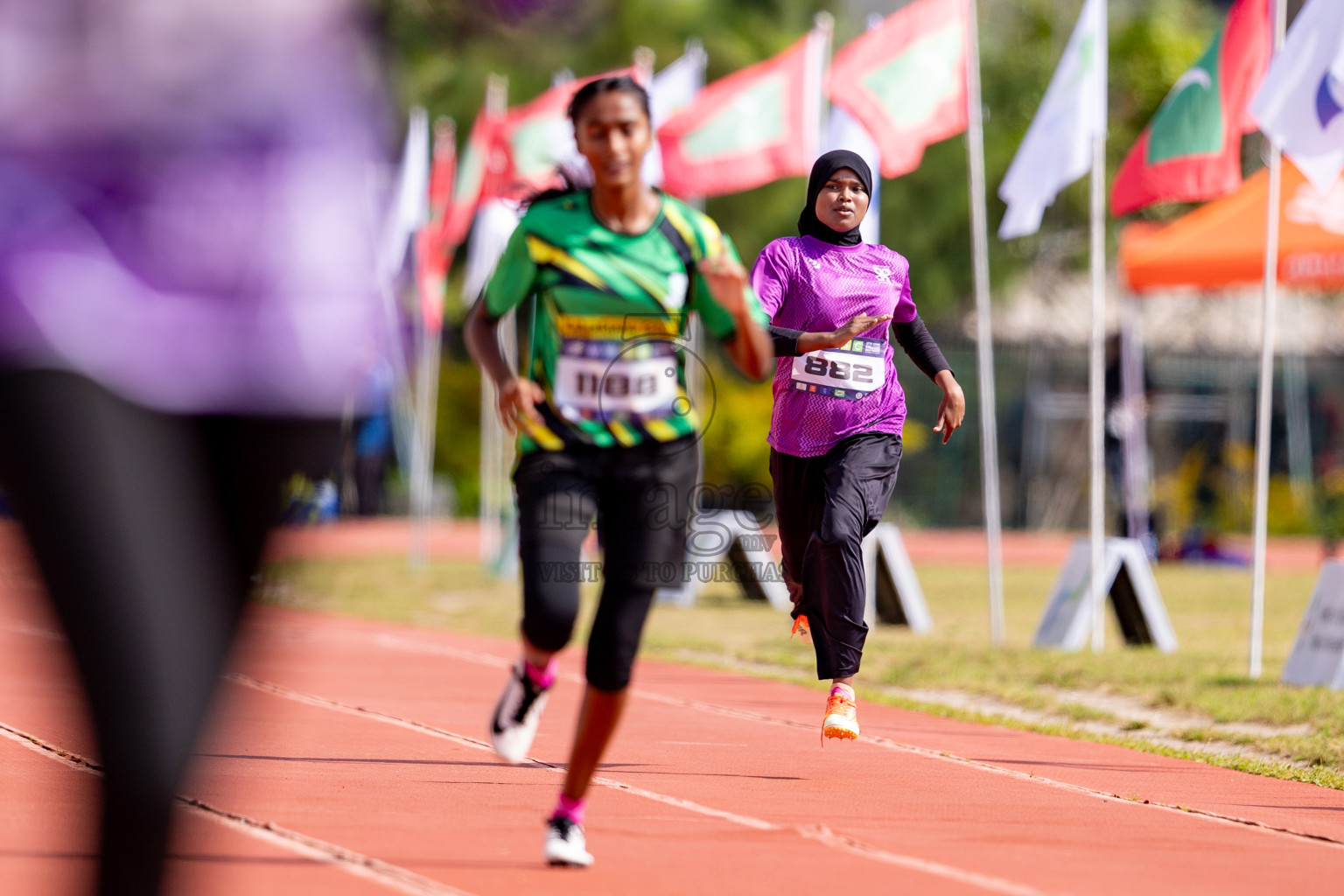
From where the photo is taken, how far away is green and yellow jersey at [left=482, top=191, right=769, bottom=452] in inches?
187

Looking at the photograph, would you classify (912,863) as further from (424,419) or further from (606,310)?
(424,419)

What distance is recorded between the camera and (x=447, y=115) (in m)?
28.9

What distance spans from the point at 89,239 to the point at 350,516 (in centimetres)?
2415

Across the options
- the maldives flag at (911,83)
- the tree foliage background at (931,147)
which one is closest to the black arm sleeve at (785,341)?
the maldives flag at (911,83)

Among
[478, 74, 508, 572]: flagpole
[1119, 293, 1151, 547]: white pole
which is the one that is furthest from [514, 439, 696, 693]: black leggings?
[1119, 293, 1151, 547]: white pole

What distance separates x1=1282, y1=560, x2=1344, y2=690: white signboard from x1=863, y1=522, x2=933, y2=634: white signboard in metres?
3.71

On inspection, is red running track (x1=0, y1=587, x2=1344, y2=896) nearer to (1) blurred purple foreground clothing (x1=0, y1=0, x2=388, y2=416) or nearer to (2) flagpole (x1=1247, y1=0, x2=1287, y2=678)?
(1) blurred purple foreground clothing (x1=0, y1=0, x2=388, y2=416)

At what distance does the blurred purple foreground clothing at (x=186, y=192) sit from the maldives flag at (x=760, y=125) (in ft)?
41.3

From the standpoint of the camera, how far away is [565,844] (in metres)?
4.79

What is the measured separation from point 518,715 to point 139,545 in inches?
85.8

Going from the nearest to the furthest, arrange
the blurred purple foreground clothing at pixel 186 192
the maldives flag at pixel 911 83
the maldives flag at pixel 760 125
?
the blurred purple foreground clothing at pixel 186 192 < the maldives flag at pixel 911 83 < the maldives flag at pixel 760 125

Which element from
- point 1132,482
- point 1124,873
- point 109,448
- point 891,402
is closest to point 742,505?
point 1132,482

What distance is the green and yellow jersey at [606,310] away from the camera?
4754 millimetres

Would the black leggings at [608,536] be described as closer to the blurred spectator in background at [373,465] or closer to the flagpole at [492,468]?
the flagpole at [492,468]
